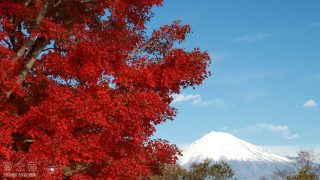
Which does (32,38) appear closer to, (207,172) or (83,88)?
(83,88)

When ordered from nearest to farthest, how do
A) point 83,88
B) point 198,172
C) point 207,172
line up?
1. point 83,88
2. point 198,172
3. point 207,172

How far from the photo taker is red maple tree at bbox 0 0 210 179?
45.8 ft

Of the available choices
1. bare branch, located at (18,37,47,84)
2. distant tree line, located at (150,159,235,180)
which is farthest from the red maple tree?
distant tree line, located at (150,159,235,180)

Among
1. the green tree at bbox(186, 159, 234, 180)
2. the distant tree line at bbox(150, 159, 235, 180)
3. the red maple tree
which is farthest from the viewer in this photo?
the green tree at bbox(186, 159, 234, 180)

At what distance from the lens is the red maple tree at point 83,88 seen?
45.8ft

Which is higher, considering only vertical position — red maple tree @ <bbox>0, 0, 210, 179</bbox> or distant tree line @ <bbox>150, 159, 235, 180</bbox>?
distant tree line @ <bbox>150, 159, 235, 180</bbox>


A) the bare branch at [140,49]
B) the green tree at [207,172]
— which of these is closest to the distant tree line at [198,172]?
the green tree at [207,172]

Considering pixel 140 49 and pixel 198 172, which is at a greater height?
pixel 198 172

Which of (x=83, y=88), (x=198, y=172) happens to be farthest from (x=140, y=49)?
(x=198, y=172)

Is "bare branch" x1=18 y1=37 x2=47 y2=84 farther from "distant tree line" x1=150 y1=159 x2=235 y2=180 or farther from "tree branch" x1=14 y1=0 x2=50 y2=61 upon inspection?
"distant tree line" x1=150 y1=159 x2=235 y2=180

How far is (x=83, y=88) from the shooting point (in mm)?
14742

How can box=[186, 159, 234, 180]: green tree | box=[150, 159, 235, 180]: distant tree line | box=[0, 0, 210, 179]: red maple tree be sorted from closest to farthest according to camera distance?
box=[0, 0, 210, 179]: red maple tree → box=[150, 159, 235, 180]: distant tree line → box=[186, 159, 234, 180]: green tree

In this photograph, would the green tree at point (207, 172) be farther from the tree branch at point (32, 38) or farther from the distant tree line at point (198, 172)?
the tree branch at point (32, 38)

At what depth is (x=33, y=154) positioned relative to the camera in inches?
541
